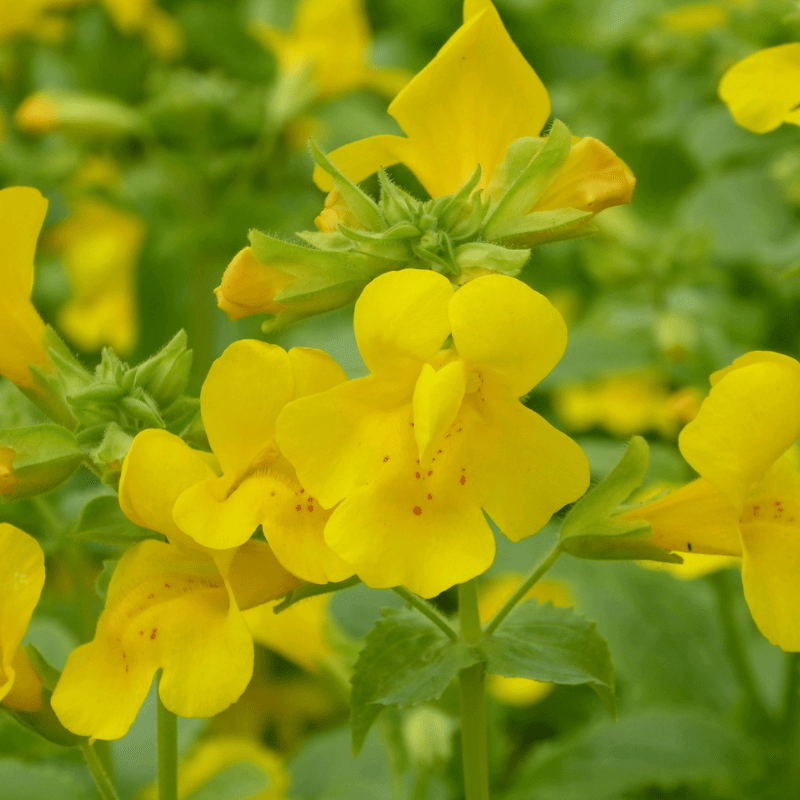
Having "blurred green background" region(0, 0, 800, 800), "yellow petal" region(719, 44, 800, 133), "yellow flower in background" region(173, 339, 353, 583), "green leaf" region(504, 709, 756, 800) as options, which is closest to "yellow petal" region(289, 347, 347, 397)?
"yellow flower in background" region(173, 339, 353, 583)

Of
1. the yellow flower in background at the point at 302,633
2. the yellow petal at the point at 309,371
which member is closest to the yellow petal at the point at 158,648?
the yellow petal at the point at 309,371

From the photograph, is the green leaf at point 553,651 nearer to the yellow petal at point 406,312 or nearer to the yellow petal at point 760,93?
the yellow petal at point 406,312

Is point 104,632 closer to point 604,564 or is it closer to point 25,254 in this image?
point 25,254

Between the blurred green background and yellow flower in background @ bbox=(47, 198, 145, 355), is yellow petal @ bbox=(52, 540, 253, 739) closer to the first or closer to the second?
the blurred green background

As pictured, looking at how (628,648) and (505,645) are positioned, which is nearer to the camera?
(505,645)

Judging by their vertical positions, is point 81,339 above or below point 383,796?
below

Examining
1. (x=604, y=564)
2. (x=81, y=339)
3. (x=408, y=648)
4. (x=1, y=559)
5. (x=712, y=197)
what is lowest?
(x=81, y=339)

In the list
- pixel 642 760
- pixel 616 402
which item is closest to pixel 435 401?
pixel 642 760

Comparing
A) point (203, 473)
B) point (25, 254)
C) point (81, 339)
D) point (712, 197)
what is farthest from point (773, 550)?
point (81, 339)
